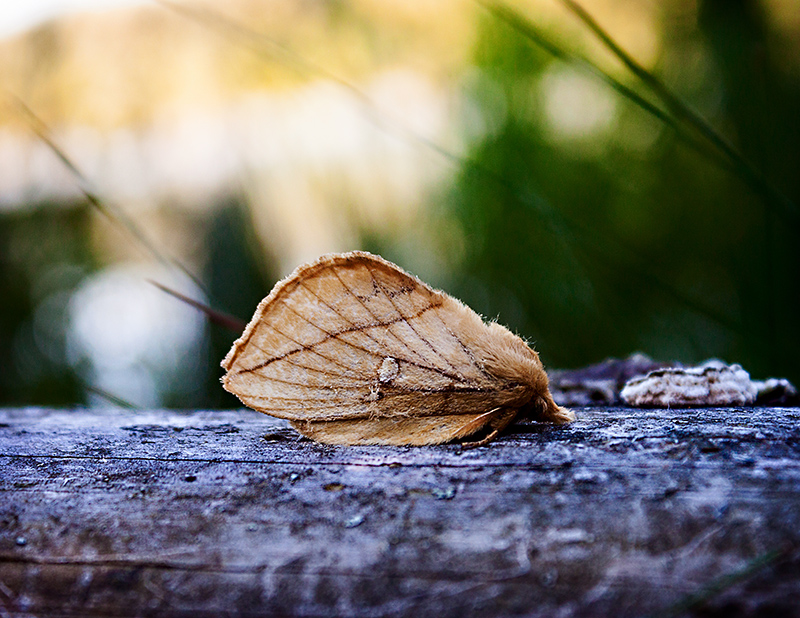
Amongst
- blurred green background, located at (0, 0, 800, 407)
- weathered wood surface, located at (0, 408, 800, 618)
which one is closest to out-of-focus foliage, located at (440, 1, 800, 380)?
blurred green background, located at (0, 0, 800, 407)

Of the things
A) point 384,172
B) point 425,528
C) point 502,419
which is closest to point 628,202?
point 384,172

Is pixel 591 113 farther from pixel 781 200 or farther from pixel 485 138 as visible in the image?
pixel 781 200

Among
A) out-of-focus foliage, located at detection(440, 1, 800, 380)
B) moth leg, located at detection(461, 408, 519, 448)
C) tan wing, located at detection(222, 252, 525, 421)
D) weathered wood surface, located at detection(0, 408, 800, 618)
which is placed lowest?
weathered wood surface, located at detection(0, 408, 800, 618)

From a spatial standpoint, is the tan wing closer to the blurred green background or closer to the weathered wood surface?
the weathered wood surface

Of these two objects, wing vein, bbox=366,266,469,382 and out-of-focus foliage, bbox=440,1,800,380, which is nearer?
wing vein, bbox=366,266,469,382

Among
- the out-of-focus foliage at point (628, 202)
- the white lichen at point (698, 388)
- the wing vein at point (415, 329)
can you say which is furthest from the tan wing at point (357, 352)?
the out-of-focus foliage at point (628, 202)

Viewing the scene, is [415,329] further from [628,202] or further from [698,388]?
[628,202]

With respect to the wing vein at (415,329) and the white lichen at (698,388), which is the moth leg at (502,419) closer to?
the wing vein at (415,329)

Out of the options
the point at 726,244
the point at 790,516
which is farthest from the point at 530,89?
the point at 790,516
